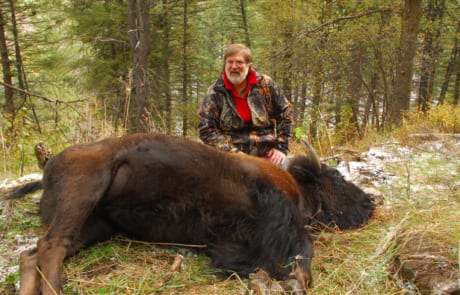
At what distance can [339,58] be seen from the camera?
1159cm

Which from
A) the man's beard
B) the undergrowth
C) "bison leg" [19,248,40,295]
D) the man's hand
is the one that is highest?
the man's beard

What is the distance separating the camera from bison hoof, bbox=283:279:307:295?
2.07 meters

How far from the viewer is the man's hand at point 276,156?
390 cm

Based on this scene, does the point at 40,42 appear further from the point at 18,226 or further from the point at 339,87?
the point at 18,226

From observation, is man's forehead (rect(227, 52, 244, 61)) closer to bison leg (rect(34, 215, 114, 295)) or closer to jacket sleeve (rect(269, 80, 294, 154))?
jacket sleeve (rect(269, 80, 294, 154))

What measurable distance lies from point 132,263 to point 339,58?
10.6 meters

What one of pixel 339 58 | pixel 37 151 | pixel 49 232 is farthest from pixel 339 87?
pixel 49 232

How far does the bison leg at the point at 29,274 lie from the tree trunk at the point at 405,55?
883 cm

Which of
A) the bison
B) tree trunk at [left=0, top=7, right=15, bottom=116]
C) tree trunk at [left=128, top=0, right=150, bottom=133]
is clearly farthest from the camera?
tree trunk at [left=0, top=7, right=15, bottom=116]

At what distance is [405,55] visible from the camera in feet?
30.2

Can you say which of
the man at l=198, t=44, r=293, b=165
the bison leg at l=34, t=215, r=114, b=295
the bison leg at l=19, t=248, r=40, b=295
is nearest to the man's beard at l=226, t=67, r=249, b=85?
the man at l=198, t=44, r=293, b=165

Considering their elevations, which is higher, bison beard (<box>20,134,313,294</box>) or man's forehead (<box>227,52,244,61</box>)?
man's forehead (<box>227,52,244,61</box>)

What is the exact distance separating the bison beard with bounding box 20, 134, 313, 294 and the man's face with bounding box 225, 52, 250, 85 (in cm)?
149

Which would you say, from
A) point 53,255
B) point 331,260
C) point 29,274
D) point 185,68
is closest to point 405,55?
point 331,260
